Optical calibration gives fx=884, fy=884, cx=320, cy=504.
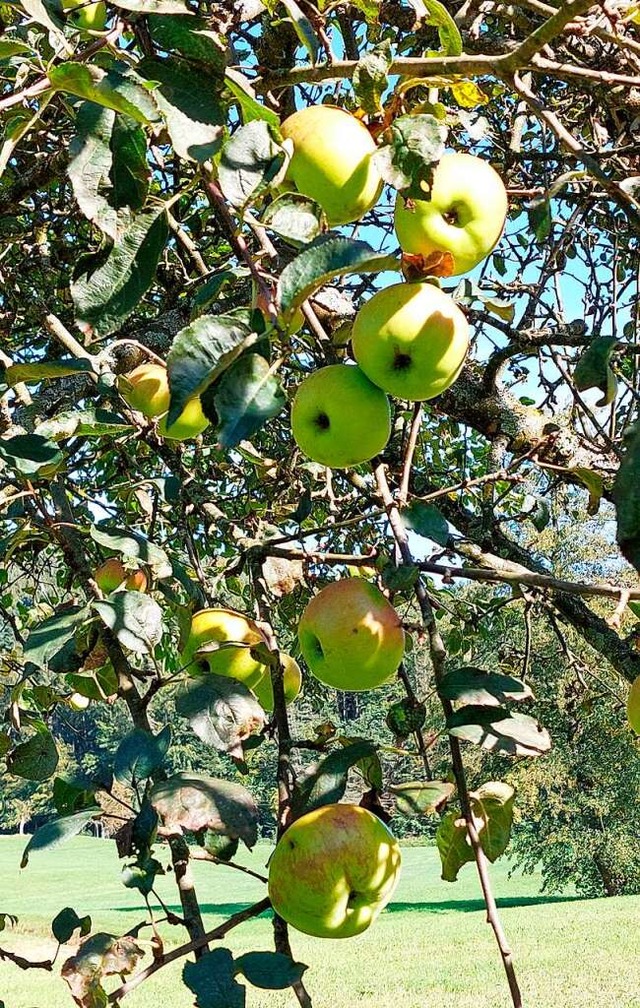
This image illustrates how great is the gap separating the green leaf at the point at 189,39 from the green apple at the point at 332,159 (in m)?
0.17

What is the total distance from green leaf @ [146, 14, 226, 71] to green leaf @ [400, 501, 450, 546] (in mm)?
607

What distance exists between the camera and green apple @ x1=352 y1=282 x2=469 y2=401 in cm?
107

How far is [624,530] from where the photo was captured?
713 millimetres

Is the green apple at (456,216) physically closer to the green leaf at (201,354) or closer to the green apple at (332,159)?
the green apple at (332,159)

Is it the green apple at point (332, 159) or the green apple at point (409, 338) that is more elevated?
the green apple at point (332, 159)

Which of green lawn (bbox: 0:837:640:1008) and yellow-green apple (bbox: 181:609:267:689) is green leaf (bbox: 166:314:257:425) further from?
green lawn (bbox: 0:837:640:1008)

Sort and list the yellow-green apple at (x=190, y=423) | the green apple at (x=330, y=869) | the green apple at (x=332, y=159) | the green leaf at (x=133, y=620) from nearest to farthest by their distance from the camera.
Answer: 1. the green apple at (x=332, y=159)
2. the green apple at (x=330, y=869)
3. the green leaf at (x=133, y=620)
4. the yellow-green apple at (x=190, y=423)

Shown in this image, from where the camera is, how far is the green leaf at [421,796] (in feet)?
3.49

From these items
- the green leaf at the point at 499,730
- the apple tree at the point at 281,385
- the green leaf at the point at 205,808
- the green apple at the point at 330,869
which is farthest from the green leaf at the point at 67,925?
the green leaf at the point at 499,730

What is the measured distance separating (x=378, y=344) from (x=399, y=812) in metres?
0.57

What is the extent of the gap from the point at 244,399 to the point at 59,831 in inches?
27.2

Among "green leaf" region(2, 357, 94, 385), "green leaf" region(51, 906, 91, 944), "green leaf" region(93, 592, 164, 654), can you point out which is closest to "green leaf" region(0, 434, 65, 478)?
"green leaf" region(2, 357, 94, 385)

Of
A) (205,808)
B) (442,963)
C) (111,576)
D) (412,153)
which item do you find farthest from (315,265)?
(442,963)

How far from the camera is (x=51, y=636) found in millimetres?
1347
